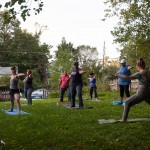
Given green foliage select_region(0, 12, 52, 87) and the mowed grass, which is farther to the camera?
green foliage select_region(0, 12, 52, 87)

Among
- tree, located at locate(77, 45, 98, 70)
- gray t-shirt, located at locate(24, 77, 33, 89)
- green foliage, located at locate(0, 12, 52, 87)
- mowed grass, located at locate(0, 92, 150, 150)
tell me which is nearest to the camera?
mowed grass, located at locate(0, 92, 150, 150)

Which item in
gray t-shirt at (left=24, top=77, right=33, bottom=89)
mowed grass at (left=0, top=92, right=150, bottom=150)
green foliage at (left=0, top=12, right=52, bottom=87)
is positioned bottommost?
mowed grass at (left=0, top=92, right=150, bottom=150)

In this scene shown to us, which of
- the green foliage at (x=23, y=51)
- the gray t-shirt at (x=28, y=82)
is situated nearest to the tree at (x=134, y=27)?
the gray t-shirt at (x=28, y=82)

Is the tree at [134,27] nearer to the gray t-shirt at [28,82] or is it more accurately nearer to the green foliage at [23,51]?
the gray t-shirt at [28,82]

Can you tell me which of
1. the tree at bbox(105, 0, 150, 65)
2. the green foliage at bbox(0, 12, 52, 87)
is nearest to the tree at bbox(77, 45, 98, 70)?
the green foliage at bbox(0, 12, 52, 87)

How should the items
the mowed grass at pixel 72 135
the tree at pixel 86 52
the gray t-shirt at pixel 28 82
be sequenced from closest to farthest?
1. the mowed grass at pixel 72 135
2. the gray t-shirt at pixel 28 82
3. the tree at pixel 86 52

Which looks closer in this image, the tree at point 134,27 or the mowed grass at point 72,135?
the mowed grass at point 72,135

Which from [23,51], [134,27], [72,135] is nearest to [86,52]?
[23,51]

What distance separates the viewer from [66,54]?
167 feet

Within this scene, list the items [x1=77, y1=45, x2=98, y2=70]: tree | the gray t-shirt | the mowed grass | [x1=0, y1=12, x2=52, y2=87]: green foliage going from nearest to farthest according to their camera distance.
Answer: the mowed grass < the gray t-shirt < [x1=0, y1=12, x2=52, y2=87]: green foliage < [x1=77, y1=45, x2=98, y2=70]: tree

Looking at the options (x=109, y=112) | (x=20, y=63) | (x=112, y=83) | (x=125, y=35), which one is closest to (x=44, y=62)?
(x=20, y=63)

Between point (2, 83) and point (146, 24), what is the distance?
102 ft

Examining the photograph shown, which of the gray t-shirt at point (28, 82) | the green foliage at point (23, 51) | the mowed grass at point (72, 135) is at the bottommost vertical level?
the mowed grass at point (72, 135)

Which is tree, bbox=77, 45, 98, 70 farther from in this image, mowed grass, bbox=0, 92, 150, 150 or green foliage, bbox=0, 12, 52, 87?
mowed grass, bbox=0, 92, 150, 150
